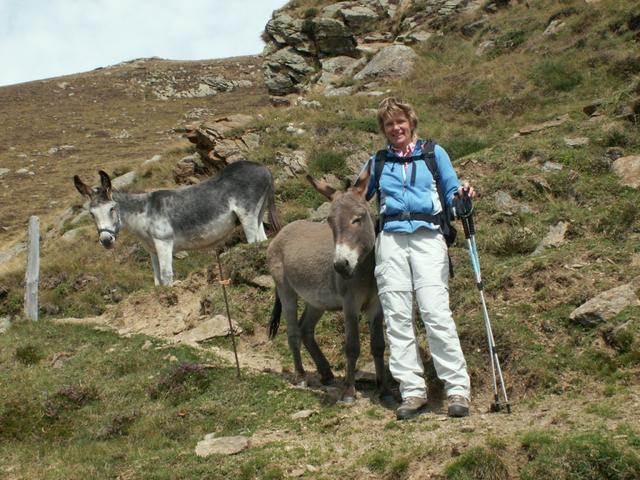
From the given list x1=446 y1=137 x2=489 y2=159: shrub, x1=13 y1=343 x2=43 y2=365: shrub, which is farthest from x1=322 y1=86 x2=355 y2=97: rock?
x1=13 y1=343 x2=43 y2=365: shrub

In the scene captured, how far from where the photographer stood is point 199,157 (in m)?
20.9

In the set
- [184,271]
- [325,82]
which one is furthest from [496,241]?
[325,82]

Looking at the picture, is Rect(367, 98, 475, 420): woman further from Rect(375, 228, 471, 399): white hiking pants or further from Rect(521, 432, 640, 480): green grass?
Rect(521, 432, 640, 480): green grass

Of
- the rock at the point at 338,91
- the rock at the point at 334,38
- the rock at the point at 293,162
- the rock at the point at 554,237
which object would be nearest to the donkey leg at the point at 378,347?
the rock at the point at 554,237

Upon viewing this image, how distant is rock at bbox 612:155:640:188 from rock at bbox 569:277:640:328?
15.3ft

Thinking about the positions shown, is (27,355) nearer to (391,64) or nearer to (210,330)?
(210,330)

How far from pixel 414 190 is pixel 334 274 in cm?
143

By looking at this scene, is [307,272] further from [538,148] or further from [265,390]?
[538,148]

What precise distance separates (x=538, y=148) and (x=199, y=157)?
35.9 feet

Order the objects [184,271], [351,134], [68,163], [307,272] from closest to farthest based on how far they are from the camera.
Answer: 1. [307,272]
2. [184,271]
3. [351,134]
4. [68,163]

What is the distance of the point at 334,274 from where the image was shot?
23.9 feet

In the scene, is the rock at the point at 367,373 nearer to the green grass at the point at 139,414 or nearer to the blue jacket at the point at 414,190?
the green grass at the point at 139,414

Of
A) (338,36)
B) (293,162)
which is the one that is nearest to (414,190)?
(293,162)

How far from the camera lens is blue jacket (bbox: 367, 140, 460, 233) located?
6332 millimetres
